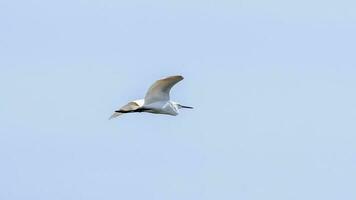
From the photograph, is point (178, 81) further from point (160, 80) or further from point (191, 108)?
point (191, 108)

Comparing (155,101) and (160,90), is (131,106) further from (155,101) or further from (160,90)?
(160,90)

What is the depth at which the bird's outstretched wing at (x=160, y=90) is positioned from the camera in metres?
95.7

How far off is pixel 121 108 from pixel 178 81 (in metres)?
3.43

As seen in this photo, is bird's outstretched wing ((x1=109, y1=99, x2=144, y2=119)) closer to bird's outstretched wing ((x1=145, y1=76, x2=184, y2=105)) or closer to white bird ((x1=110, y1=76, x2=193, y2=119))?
white bird ((x1=110, y1=76, x2=193, y2=119))

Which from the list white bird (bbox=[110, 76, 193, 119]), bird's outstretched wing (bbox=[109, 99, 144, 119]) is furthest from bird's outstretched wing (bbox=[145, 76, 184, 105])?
bird's outstretched wing (bbox=[109, 99, 144, 119])

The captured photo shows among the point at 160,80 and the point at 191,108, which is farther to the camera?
the point at 191,108

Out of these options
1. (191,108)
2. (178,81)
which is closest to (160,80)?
(178,81)

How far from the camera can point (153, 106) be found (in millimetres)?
97188

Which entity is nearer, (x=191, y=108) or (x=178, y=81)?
(x=178, y=81)

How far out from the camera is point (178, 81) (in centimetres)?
9550

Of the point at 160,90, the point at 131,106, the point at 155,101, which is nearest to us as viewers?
the point at 160,90

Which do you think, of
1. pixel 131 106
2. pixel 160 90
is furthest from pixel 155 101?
pixel 131 106

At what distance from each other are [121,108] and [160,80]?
9.56 feet

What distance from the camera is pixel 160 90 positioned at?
9681cm
